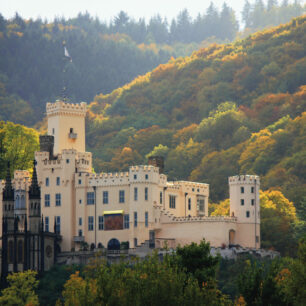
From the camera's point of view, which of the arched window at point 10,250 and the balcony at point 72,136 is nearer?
the arched window at point 10,250

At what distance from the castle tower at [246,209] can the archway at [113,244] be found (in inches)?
475

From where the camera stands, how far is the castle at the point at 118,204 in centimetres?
11150

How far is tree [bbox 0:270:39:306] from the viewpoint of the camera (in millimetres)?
104562

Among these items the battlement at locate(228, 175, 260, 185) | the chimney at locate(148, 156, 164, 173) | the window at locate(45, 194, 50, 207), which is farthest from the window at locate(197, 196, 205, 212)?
the window at locate(45, 194, 50, 207)

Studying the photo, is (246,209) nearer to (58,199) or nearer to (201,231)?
(201,231)

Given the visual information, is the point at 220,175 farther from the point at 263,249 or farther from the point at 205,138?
the point at 263,249

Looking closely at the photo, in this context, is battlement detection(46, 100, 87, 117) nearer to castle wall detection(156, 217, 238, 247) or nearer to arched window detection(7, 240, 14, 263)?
arched window detection(7, 240, 14, 263)

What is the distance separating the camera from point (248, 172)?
151 meters

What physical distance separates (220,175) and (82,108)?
37146mm

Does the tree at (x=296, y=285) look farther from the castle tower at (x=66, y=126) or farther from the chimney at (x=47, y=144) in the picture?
the castle tower at (x=66, y=126)

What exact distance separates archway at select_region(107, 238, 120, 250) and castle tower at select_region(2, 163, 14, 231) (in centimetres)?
1008

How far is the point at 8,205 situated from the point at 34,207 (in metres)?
3.84

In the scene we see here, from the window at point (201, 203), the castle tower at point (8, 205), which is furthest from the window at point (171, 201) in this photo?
the castle tower at point (8, 205)

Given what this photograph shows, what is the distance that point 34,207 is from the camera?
370ft
